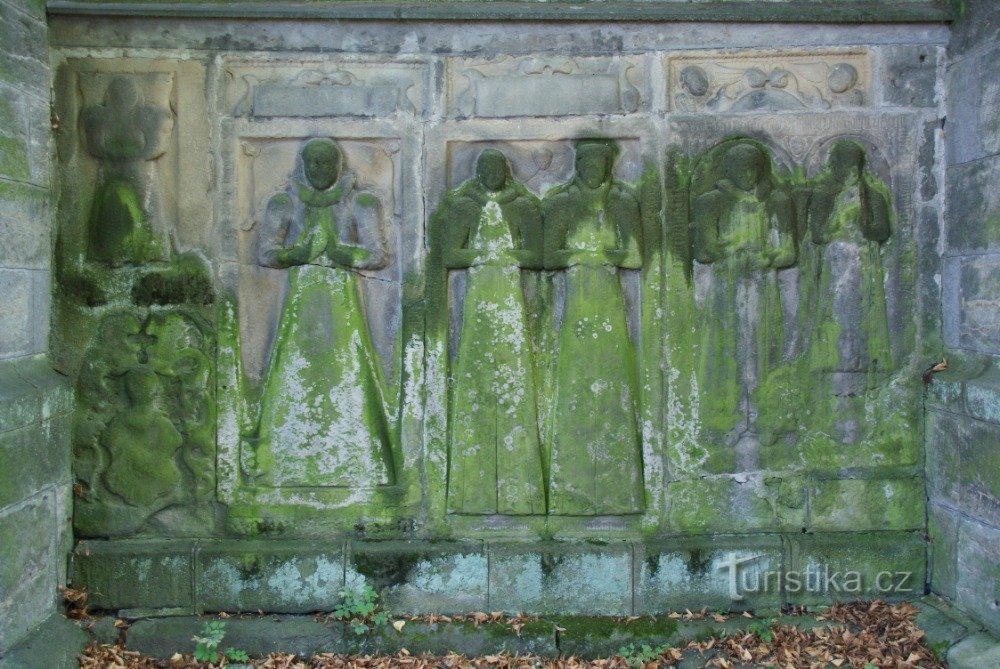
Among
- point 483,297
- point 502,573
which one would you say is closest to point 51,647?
point 502,573

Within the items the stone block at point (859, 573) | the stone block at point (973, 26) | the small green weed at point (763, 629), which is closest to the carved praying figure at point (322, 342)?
the small green weed at point (763, 629)

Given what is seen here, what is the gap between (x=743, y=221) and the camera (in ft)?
15.1

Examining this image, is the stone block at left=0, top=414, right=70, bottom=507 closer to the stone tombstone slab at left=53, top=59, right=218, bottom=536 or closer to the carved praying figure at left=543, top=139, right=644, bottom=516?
the stone tombstone slab at left=53, top=59, right=218, bottom=536

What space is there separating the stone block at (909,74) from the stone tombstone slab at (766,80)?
0.31 ft

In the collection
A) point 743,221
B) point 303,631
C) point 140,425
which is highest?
point 743,221

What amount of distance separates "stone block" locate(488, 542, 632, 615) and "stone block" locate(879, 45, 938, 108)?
9.47 ft

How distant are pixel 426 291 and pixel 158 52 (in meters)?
1.92

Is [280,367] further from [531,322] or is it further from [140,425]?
[531,322]

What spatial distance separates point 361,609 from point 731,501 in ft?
6.82

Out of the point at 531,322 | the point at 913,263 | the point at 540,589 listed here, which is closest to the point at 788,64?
the point at 913,263

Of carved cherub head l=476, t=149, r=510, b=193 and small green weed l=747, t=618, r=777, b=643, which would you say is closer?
small green weed l=747, t=618, r=777, b=643

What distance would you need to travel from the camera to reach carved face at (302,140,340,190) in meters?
4.55

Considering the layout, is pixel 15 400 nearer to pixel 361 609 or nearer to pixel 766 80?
pixel 361 609

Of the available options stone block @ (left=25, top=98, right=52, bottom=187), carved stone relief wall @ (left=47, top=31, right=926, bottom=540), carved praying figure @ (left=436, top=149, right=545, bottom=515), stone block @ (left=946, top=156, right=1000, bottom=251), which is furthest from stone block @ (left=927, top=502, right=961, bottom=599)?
stone block @ (left=25, top=98, right=52, bottom=187)
